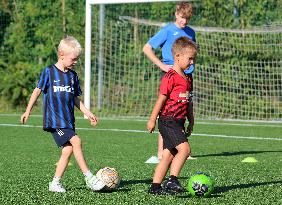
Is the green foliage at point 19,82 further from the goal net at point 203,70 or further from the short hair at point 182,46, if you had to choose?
the short hair at point 182,46

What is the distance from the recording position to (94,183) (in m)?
6.93

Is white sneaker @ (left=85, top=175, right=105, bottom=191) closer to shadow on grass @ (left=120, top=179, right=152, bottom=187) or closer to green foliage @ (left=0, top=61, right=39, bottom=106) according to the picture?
shadow on grass @ (left=120, top=179, right=152, bottom=187)

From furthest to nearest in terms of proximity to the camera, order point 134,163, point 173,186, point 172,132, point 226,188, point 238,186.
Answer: point 134,163 < point 238,186 < point 226,188 < point 172,132 < point 173,186

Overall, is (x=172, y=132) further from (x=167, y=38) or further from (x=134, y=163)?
(x=167, y=38)

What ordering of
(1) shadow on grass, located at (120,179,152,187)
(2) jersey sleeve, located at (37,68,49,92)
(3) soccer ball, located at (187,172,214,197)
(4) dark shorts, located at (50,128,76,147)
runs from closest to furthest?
(3) soccer ball, located at (187,172,214,197) → (4) dark shorts, located at (50,128,76,147) → (2) jersey sleeve, located at (37,68,49,92) → (1) shadow on grass, located at (120,179,152,187)

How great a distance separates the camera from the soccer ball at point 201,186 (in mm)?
6523

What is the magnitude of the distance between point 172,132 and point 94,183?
78 centimetres

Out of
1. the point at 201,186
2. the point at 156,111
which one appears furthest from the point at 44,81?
the point at 201,186

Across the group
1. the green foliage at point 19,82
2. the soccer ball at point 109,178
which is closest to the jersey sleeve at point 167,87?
the soccer ball at point 109,178

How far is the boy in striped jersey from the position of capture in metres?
7.19

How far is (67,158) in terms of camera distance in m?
7.20

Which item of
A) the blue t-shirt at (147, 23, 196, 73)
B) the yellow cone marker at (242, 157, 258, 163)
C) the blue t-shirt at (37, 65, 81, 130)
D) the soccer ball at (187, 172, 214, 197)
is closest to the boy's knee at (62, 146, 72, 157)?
the blue t-shirt at (37, 65, 81, 130)

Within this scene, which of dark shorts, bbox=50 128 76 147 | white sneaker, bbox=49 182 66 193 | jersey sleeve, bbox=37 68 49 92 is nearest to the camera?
white sneaker, bbox=49 182 66 193

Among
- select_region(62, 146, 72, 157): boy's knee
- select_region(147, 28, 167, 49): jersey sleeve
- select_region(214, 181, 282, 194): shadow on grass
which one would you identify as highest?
select_region(147, 28, 167, 49): jersey sleeve
